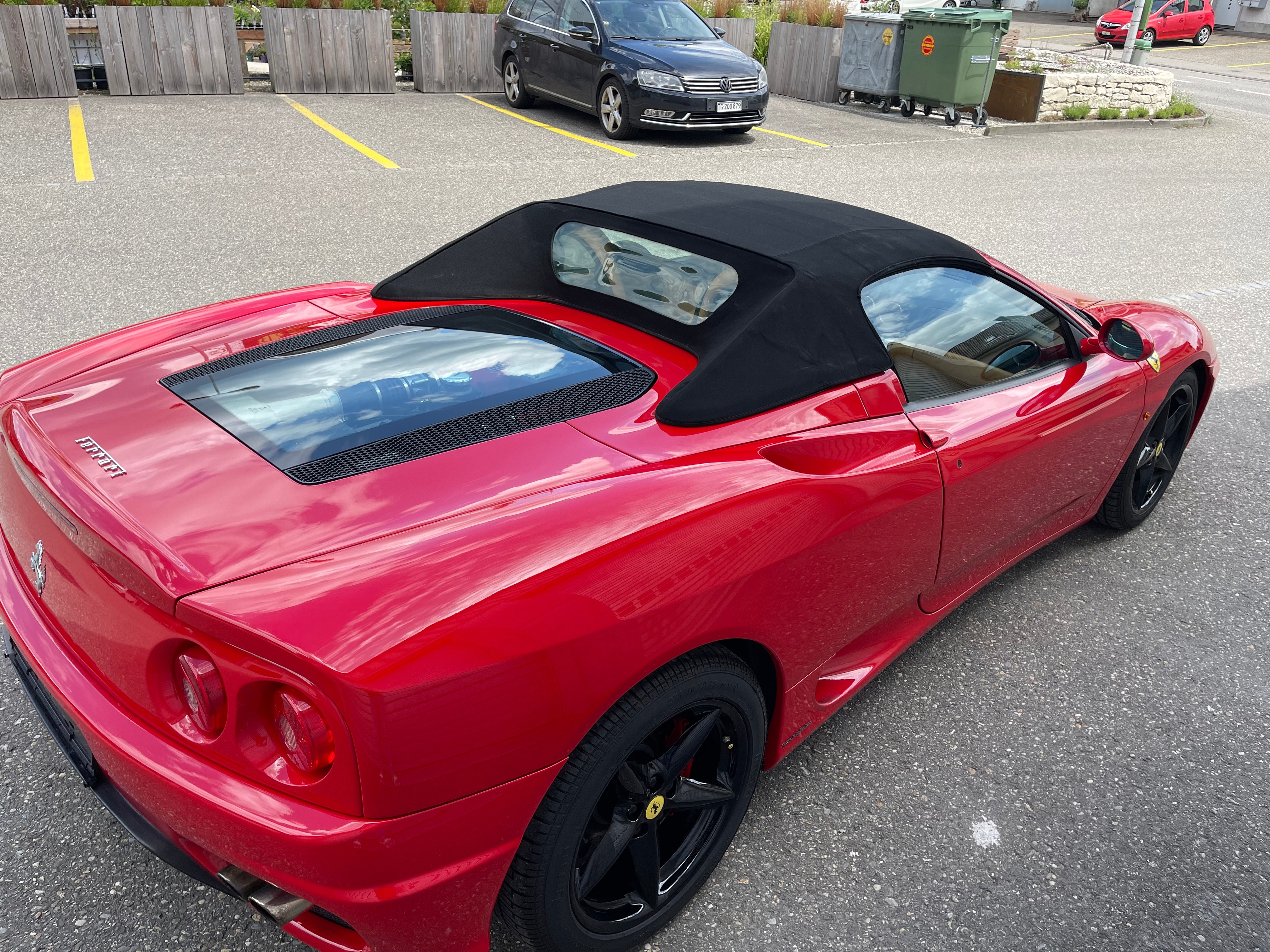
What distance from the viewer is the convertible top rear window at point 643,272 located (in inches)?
98.5

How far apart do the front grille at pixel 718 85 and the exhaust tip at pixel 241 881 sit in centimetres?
1055

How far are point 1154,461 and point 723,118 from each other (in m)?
8.43

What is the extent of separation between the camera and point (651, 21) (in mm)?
11680

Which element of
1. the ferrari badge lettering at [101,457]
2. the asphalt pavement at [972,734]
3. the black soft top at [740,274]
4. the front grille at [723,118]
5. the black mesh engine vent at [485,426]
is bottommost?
the asphalt pavement at [972,734]

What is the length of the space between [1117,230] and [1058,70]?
25.4 ft

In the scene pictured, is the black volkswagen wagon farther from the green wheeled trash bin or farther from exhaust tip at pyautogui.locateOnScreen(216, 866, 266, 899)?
exhaust tip at pyautogui.locateOnScreen(216, 866, 266, 899)

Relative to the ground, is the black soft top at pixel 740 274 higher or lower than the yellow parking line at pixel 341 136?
higher

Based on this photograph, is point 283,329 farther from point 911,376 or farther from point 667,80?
A: point 667,80

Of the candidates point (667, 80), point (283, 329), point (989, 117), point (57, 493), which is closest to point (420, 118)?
point (667, 80)

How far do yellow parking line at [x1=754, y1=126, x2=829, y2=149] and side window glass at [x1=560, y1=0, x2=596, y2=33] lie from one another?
2.29 metres

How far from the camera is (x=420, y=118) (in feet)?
37.9

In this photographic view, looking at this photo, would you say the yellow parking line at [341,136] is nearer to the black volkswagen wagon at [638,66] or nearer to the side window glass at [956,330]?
the black volkswagen wagon at [638,66]

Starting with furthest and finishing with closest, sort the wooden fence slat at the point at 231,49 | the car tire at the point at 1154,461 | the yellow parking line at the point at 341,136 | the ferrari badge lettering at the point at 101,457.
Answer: the wooden fence slat at the point at 231,49 → the yellow parking line at the point at 341,136 → the car tire at the point at 1154,461 → the ferrari badge lettering at the point at 101,457

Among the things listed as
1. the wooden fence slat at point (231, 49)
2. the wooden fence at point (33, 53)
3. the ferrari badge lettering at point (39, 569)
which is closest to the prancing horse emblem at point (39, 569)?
the ferrari badge lettering at point (39, 569)
